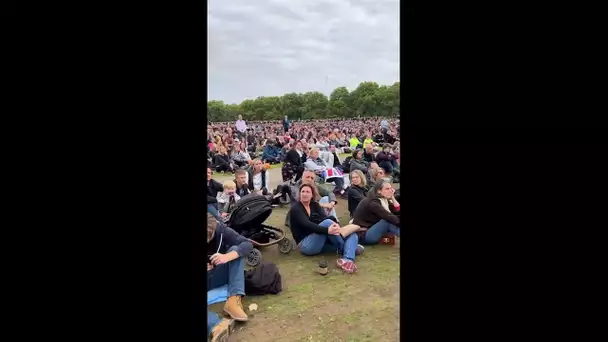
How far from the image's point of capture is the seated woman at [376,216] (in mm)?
5562

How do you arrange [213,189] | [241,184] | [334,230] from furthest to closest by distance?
[241,184] → [213,189] → [334,230]

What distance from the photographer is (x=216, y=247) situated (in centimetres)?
394

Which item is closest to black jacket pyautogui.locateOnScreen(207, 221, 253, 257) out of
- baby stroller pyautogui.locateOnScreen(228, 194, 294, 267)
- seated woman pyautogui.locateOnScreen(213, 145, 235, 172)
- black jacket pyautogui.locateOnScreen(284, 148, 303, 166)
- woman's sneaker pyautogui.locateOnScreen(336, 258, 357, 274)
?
baby stroller pyautogui.locateOnScreen(228, 194, 294, 267)

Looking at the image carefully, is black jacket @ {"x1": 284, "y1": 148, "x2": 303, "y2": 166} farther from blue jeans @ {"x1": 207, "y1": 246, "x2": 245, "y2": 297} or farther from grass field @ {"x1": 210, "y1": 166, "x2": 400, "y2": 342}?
blue jeans @ {"x1": 207, "y1": 246, "x2": 245, "y2": 297}

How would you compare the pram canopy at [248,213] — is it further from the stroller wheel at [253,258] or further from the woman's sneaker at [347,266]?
the woman's sneaker at [347,266]

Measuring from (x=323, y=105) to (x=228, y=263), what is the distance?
6782 centimetres

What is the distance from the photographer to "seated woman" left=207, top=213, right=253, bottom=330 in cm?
370

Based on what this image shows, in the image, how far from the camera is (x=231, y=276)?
387cm

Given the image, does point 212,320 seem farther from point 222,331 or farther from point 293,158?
point 293,158

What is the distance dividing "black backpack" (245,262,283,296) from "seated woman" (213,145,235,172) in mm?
8798

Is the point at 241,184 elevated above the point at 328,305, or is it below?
above

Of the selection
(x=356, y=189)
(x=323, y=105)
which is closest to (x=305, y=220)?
(x=356, y=189)
